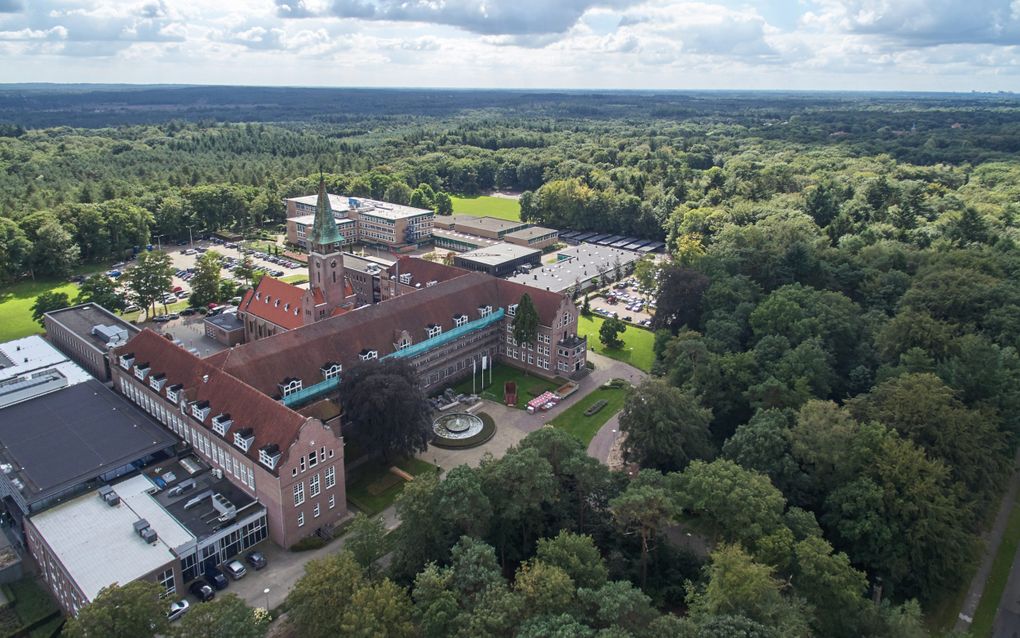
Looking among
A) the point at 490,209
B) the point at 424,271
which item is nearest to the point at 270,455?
the point at 424,271

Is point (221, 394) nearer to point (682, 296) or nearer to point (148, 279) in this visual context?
point (148, 279)

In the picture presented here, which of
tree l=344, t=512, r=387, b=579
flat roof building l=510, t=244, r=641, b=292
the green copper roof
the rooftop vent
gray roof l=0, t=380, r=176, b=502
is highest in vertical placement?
the green copper roof

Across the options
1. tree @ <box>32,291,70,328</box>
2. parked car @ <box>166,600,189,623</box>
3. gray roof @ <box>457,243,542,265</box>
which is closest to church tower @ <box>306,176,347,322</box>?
parked car @ <box>166,600,189,623</box>

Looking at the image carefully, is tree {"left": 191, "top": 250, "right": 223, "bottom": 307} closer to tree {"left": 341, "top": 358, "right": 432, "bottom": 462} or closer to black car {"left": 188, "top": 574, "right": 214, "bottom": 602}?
tree {"left": 341, "top": 358, "right": 432, "bottom": 462}

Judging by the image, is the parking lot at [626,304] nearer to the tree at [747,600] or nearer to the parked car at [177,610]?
the tree at [747,600]

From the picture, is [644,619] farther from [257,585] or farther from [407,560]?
[257,585]

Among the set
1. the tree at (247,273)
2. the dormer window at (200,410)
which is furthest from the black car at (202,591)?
the tree at (247,273)

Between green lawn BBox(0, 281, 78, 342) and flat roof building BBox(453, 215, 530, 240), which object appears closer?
green lawn BBox(0, 281, 78, 342)
